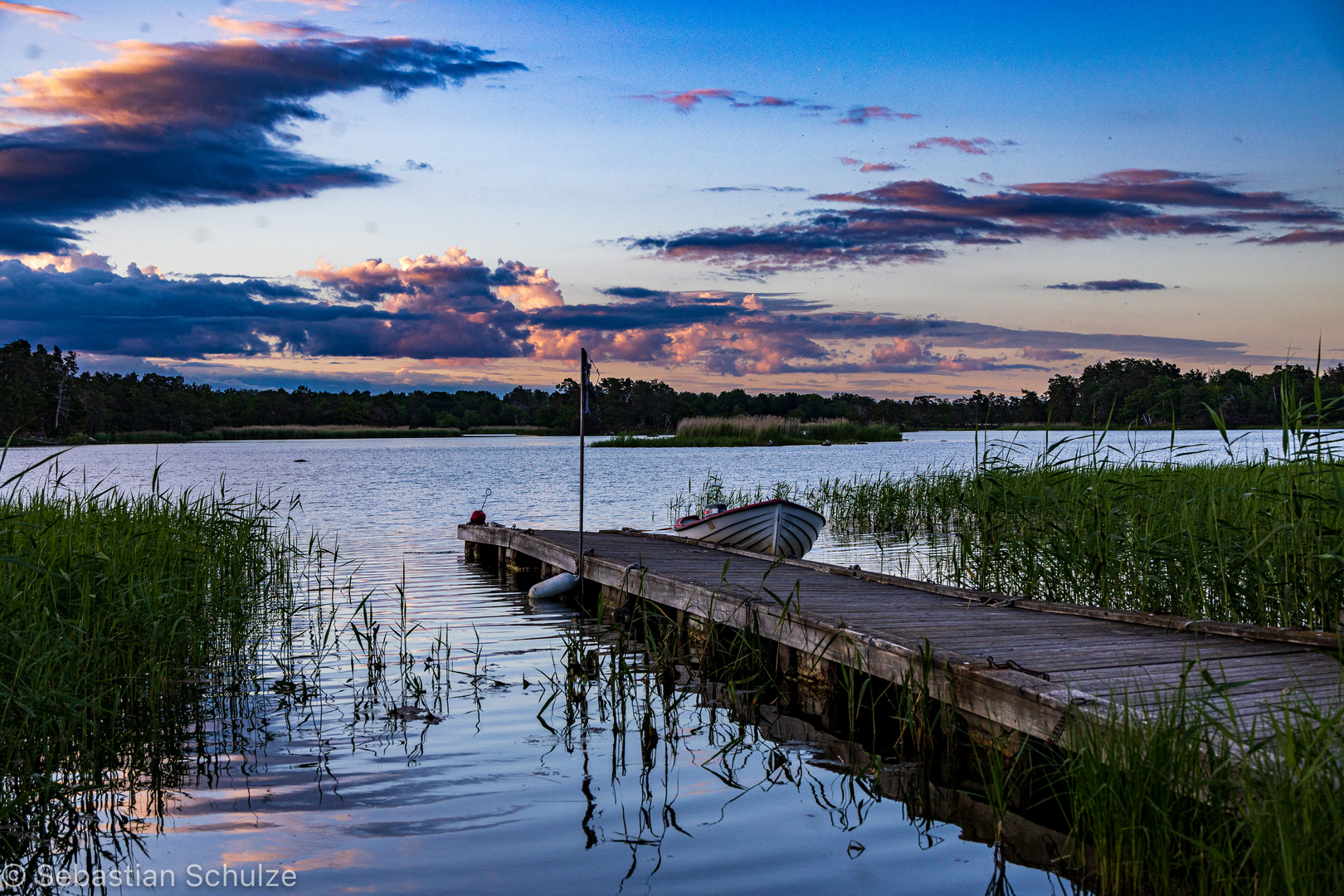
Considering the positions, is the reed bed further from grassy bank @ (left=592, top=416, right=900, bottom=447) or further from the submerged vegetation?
grassy bank @ (left=592, top=416, right=900, bottom=447)

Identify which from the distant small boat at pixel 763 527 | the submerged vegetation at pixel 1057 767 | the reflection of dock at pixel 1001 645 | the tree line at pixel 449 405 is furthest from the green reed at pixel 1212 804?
the tree line at pixel 449 405

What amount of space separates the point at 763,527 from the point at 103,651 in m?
9.43

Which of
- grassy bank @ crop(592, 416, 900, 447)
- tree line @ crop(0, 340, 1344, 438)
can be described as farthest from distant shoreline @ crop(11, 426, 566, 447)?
grassy bank @ crop(592, 416, 900, 447)

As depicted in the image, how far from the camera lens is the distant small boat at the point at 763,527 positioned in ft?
45.8

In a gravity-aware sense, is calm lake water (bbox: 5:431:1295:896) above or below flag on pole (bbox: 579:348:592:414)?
below

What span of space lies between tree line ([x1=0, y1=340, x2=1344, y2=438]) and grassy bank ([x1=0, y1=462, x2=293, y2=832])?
143 feet

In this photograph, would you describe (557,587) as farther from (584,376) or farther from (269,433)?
(269,433)

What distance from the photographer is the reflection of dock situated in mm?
4785

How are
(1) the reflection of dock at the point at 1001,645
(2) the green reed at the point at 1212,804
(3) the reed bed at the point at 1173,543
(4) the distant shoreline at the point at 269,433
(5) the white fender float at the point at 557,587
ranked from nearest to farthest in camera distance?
(2) the green reed at the point at 1212,804, (1) the reflection of dock at the point at 1001,645, (3) the reed bed at the point at 1173,543, (5) the white fender float at the point at 557,587, (4) the distant shoreline at the point at 269,433

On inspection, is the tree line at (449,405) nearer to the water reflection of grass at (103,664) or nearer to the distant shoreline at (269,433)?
the distant shoreline at (269,433)

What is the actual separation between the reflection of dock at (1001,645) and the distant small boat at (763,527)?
342cm

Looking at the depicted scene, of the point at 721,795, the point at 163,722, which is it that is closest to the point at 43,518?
the point at 163,722

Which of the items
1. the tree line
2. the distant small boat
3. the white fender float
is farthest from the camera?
the tree line

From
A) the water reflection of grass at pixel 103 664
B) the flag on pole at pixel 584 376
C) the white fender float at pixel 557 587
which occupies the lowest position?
the white fender float at pixel 557 587
